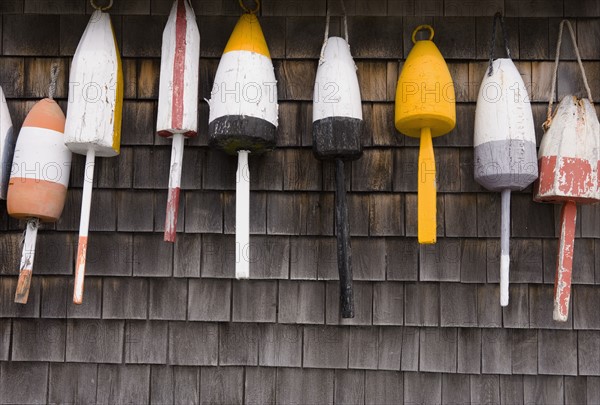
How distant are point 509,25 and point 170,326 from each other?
1.81 meters

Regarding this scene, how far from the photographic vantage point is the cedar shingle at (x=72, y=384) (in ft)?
7.45

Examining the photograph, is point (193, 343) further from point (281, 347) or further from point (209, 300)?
point (281, 347)

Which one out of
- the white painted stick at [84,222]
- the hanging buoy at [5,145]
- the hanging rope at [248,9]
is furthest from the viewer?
the hanging rope at [248,9]

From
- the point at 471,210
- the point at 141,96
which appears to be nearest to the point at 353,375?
the point at 471,210

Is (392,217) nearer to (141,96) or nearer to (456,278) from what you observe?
(456,278)

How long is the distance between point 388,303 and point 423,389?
36 centimetres

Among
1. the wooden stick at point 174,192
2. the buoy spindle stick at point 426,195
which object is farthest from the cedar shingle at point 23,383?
the buoy spindle stick at point 426,195

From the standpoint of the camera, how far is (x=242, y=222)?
2.13 metres

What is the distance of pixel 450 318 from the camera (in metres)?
2.26

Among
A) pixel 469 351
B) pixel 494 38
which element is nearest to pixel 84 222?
pixel 469 351

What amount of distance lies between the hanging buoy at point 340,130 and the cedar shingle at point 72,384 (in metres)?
1.03

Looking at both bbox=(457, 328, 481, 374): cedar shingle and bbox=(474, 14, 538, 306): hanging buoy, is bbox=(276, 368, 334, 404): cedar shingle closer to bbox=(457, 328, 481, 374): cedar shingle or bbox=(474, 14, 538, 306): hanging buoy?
bbox=(457, 328, 481, 374): cedar shingle

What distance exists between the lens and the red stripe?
2.14m

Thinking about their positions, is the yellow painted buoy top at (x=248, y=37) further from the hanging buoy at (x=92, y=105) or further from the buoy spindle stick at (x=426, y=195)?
the buoy spindle stick at (x=426, y=195)
